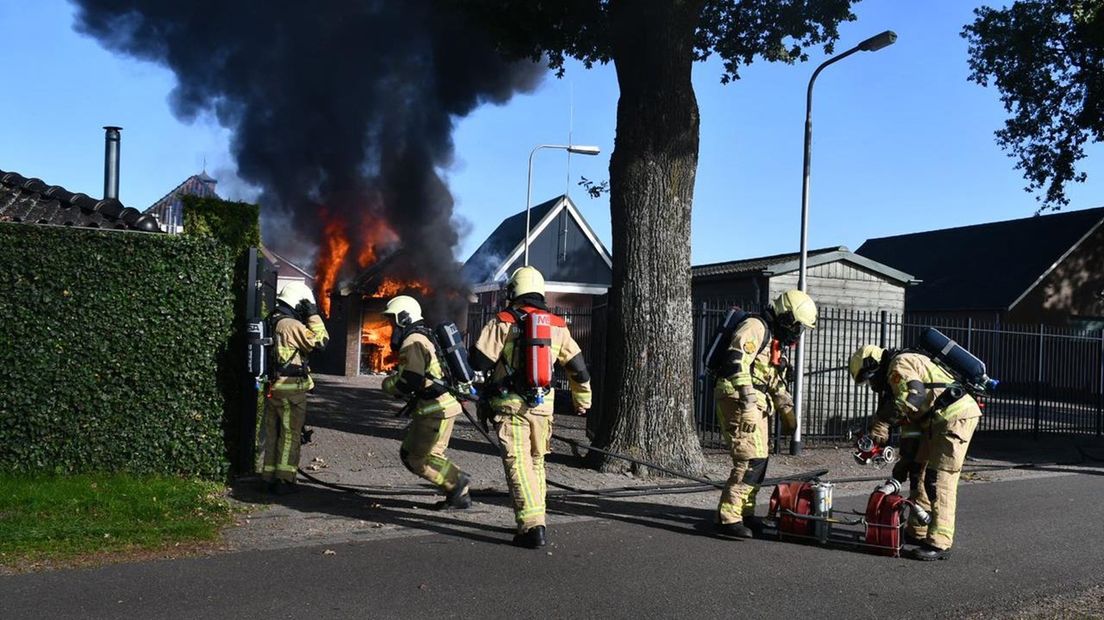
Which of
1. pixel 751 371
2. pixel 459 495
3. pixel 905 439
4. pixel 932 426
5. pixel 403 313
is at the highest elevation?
pixel 403 313

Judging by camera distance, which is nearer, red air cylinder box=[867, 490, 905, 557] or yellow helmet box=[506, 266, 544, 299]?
red air cylinder box=[867, 490, 905, 557]

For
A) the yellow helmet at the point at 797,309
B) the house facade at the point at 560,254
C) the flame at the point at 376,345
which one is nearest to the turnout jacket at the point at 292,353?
the yellow helmet at the point at 797,309

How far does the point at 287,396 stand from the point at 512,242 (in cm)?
2262

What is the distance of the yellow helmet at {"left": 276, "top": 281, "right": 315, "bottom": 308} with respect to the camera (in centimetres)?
815

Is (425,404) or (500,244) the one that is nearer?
(425,404)

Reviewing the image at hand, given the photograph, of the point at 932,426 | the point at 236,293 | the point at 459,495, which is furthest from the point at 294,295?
the point at 932,426

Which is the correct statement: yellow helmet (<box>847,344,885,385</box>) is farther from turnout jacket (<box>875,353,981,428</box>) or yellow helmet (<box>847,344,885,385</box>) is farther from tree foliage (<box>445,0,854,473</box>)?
tree foliage (<box>445,0,854,473</box>)

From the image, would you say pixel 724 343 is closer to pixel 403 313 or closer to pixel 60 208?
pixel 403 313

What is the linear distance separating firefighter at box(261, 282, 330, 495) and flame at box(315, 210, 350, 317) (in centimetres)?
1245

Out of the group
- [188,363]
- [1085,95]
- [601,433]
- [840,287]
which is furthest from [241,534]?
[1085,95]

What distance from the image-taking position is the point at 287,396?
780cm

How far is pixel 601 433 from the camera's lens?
387 inches

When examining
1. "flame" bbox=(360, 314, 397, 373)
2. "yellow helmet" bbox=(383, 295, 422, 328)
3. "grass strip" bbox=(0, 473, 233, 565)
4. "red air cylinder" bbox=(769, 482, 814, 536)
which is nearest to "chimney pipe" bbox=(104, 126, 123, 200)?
"flame" bbox=(360, 314, 397, 373)

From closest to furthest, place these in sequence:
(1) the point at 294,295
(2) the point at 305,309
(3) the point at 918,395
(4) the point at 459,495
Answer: (3) the point at 918,395, (4) the point at 459,495, (2) the point at 305,309, (1) the point at 294,295
